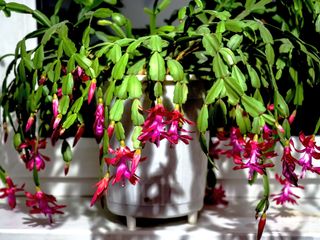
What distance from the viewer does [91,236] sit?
109 cm

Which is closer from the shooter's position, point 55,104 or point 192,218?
point 55,104

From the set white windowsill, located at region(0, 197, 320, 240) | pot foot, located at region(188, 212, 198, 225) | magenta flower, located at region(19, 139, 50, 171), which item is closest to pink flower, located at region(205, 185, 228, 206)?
white windowsill, located at region(0, 197, 320, 240)

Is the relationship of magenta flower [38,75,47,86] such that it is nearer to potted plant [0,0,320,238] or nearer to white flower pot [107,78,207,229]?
→ potted plant [0,0,320,238]

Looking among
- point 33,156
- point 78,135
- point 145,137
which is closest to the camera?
point 145,137

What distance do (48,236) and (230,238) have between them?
35cm

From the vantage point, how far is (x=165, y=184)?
1.06m

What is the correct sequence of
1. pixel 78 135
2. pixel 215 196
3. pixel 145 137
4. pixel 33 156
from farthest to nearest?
pixel 215 196 < pixel 33 156 < pixel 78 135 < pixel 145 137

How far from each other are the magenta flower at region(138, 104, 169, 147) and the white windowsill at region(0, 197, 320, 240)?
0.99 ft

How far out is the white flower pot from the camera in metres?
1.04

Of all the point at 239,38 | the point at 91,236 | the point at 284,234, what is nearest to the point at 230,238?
the point at 284,234

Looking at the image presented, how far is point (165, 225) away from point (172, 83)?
30cm

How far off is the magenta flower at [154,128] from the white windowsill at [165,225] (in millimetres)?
302

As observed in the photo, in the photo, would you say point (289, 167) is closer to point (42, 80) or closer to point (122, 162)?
point (122, 162)

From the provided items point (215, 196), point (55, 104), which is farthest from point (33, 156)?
point (215, 196)
